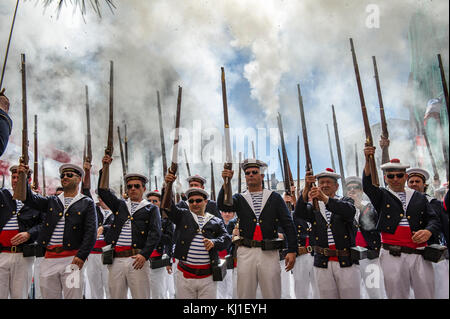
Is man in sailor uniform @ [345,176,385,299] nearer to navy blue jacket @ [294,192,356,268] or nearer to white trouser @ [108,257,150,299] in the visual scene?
navy blue jacket @ [294,192,356,268]

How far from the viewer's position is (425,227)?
4.67 m

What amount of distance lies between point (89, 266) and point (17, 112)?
6.41 meters

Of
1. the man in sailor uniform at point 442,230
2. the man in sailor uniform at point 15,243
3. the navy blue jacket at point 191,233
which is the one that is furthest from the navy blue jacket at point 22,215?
the man in sailor uniform at point 442,230

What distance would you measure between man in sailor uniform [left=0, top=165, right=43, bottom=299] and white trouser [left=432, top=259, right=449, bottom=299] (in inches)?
267

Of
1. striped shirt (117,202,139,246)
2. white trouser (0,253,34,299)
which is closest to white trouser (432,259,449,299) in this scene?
striped shirt (117,202,139,246)

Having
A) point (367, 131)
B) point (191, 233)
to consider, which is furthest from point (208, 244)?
point (367, 131)

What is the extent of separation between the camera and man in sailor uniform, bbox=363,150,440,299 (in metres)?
4.45

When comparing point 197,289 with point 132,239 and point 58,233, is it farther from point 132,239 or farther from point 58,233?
point 58,233

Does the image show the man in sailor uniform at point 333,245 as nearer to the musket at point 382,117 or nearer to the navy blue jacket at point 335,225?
the navy blue jacket at point 335,225

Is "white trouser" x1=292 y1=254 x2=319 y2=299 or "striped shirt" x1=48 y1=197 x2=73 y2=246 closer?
"striped shirt" x1=48 y1=197 x2=73 y2=246

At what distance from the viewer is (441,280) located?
5277 millimetres

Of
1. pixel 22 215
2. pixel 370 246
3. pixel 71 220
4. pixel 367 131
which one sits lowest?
pixel 370 246

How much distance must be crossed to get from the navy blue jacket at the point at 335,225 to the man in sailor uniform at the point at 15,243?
4723mm

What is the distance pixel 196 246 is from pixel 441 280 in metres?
4.08
